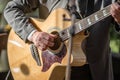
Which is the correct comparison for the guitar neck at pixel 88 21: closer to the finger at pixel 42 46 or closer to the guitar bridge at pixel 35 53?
the finger at pixel 42 46

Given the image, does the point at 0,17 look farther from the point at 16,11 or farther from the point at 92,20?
the point at 92,20

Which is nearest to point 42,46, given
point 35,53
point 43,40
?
point 43,40

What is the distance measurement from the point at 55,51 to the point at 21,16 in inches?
15.6

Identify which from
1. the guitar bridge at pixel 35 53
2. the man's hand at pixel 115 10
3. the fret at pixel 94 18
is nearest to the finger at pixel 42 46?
the guitar bridge at pixel 35 53

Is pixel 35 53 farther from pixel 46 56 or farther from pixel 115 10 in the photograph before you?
pixel 115 10

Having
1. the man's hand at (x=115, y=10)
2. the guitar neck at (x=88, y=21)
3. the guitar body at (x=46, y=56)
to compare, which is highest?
the man's hand at (x=115, y=10)

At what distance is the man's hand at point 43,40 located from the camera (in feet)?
8.36

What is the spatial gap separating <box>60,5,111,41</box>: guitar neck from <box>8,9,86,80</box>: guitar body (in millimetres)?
40

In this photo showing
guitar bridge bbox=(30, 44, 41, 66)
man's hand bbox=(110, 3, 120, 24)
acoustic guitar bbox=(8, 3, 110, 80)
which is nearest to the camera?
man's hand bbox=(110, 3, 120, 24)

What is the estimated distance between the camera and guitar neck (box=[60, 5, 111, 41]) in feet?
7.30

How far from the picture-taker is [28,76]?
284 cm

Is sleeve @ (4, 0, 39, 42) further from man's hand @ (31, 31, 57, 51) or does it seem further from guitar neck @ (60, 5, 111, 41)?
guitar neck @ (60, 5, 111, 41)

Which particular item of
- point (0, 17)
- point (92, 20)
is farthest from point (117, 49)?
point (92, 20)

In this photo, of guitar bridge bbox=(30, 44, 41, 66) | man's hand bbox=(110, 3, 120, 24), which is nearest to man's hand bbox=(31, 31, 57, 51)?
guitar bridge bbox=(30, 44, 41, 66)
